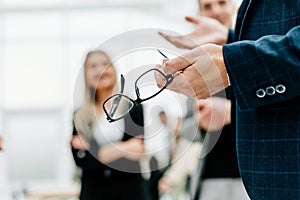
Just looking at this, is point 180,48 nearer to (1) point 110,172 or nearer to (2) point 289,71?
(2) point 289,71

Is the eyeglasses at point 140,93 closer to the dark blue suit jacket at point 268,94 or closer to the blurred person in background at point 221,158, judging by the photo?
the dark blue suit jacket at point 268,94

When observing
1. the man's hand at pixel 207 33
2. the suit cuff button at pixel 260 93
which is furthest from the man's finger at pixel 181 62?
the man's hand at pixel 207 33

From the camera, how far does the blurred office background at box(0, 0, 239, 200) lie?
25.5 feet

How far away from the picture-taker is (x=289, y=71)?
76cm

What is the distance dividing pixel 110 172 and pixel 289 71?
1662mm

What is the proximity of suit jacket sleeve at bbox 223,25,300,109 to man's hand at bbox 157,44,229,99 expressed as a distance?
0.02 meters

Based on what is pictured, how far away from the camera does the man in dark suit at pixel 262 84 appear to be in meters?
0.77

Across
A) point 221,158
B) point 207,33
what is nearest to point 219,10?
point 221,158

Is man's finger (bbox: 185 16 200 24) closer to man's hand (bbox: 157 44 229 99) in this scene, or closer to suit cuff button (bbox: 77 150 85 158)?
man's hand (bbox: 157 44 229 99)

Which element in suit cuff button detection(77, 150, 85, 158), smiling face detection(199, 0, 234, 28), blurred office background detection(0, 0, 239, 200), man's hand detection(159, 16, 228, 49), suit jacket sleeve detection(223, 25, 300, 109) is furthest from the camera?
blurred office background detection(0, 0, 239, 200)

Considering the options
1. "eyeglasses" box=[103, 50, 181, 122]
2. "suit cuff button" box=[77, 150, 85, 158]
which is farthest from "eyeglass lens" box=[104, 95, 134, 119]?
"suit cuff button" box=[77, 150, 85, 158]

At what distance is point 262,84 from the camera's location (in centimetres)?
78

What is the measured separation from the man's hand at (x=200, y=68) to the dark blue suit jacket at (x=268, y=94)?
22 millimetres

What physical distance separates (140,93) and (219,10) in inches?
45.0
